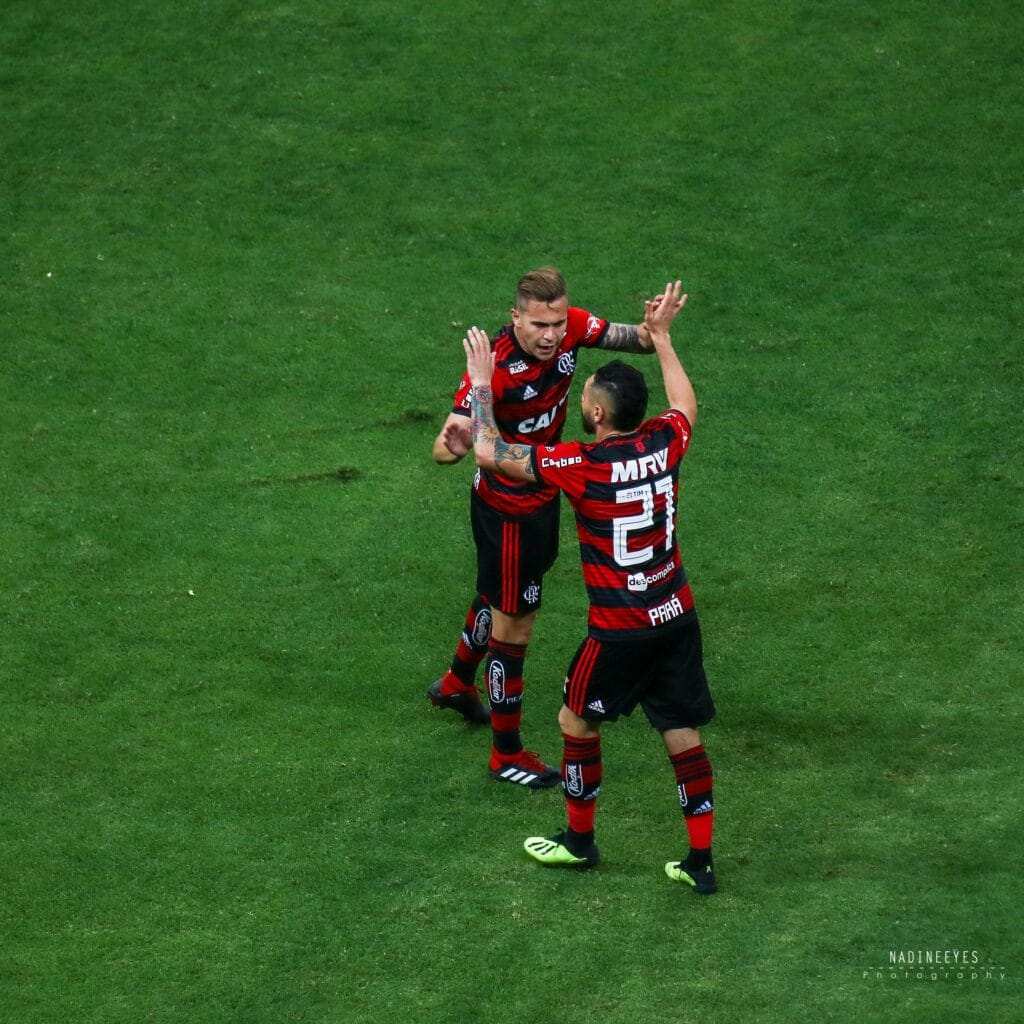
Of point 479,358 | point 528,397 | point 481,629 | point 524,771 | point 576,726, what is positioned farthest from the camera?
point 481,629

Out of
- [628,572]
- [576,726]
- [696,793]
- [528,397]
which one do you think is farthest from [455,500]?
[696,793]

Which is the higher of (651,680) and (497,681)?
(651,680)

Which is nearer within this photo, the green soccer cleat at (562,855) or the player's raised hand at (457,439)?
the player's raised hand at (457,439)

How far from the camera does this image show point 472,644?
8055 mm

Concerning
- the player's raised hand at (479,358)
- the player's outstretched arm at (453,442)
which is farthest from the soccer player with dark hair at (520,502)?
the player's raised hand at (479,358)

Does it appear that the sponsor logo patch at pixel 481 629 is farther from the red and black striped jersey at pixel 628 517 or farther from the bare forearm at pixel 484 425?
the bare forearm at pixel 484 425

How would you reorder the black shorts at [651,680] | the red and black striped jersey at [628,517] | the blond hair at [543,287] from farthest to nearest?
the blond hair at [543,287], the black shorts at [651,680], the red and black striped jersey at [628,517]

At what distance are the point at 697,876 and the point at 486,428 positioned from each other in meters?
2.17

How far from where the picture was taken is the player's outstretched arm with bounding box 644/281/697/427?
22.2 feet

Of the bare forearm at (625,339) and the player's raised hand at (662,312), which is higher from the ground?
the player's raised hand at (662,312)

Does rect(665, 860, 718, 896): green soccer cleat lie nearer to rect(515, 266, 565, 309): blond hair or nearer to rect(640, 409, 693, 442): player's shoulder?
rect(640, 409, 693, 442): player's shoulder

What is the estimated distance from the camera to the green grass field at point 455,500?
649cm

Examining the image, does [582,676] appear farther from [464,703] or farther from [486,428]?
[464,703]

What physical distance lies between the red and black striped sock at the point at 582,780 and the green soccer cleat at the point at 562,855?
0.29 ft
